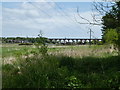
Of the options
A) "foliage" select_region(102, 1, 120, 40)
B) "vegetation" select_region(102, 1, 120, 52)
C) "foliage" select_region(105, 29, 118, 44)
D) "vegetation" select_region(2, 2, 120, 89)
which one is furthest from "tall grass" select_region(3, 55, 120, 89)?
"foliage" select_region(102, 1, 120, 40)

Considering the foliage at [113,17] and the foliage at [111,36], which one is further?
the foliage at [113,17]

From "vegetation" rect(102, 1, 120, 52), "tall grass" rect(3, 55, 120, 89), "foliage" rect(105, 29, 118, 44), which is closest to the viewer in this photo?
"tall grass" rect(3, 55, 120, 89)

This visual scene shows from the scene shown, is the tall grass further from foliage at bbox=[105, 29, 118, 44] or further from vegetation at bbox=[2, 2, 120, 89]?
foliage at bbox=[105, 29, 118, 44]

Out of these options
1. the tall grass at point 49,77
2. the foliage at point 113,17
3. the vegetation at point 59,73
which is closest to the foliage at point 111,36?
the vegetation at point 59,73

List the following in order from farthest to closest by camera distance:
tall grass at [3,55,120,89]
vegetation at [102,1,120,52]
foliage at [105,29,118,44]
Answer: vegetation at [102,1,120,52]
foliage at [105,29,118,44]
tall grass at [3,55,120,89]

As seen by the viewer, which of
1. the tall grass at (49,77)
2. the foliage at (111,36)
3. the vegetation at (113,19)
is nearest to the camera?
the tall grass at (49,77)

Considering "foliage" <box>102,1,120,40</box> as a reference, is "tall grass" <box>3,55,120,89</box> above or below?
below

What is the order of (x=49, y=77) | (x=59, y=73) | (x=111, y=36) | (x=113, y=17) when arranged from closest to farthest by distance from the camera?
(x=49, y=77) < (x=59, y=73) < (x=111, y=36) < (x=113, y=17)

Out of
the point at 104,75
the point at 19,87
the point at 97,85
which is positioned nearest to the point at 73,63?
the point at 104,75

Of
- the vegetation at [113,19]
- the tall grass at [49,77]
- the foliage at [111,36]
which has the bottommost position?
the tall grass at [49,77]

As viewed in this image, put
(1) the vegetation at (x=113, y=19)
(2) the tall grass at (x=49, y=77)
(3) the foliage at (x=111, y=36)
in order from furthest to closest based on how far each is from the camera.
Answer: (1) the vegetation at (x=113, y=19), (3) the foliage at (x=111, y=36), (2) the tall grass at (x=49, y=77)

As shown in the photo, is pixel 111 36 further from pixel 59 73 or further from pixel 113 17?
pixel 59 73

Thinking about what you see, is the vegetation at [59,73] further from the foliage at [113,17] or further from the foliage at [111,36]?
the foliage at [113,17]

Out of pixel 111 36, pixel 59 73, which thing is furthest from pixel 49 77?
pixel 111 36
